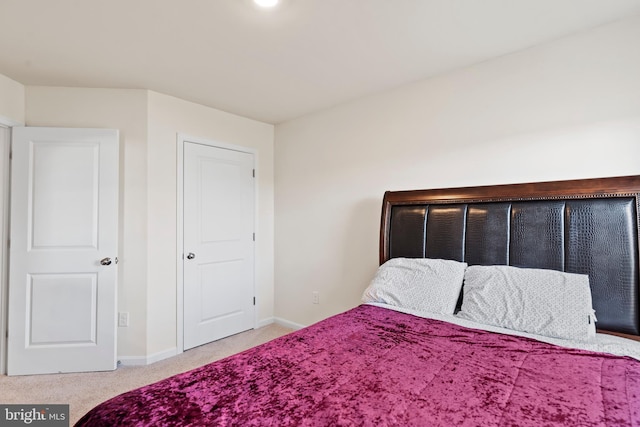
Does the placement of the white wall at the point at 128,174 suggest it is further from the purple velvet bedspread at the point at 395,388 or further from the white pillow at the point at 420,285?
the white pillow at the point at 420,285

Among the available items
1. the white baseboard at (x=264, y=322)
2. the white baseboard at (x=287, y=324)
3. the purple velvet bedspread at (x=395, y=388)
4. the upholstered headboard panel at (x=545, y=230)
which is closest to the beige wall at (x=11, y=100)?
the purple velvet bedspread at (x=395, y=388)

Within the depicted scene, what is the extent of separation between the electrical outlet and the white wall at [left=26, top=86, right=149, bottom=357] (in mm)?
35

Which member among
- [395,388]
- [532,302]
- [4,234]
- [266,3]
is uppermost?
[266,3]

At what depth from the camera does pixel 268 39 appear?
2.04m

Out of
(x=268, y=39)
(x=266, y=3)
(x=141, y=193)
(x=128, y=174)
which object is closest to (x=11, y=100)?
(x=128, y=174)

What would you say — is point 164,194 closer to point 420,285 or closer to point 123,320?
point 123,320

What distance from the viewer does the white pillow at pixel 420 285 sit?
78.7 inches

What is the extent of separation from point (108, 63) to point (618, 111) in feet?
11.2

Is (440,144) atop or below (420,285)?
atop

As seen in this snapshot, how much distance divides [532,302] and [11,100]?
4080 mm

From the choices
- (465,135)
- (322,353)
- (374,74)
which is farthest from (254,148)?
(322,353)

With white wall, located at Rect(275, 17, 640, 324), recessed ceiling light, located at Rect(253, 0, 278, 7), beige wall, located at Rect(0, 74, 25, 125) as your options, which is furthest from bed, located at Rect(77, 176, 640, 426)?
beige wall, located at Rect(0, 74, 25, 125)

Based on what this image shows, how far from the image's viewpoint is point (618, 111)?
5.97ft

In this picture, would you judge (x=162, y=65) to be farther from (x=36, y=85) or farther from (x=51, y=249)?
(x=51, y=249)
